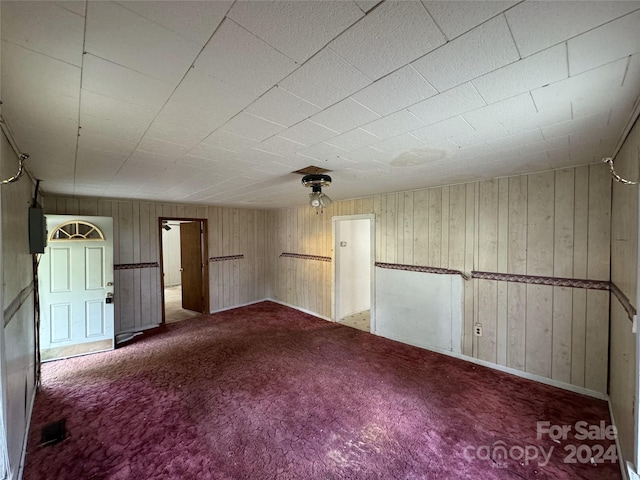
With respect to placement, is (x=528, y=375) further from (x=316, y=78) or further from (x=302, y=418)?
(x=316, y=78)

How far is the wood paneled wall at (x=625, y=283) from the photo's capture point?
4.97 ft

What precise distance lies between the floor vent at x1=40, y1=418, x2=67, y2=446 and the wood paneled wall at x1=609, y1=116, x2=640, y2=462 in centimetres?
390

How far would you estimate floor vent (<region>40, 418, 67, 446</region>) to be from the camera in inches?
80.4

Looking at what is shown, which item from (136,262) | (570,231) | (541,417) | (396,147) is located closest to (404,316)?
(541,417)

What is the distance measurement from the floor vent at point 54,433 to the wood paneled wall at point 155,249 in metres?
2.42

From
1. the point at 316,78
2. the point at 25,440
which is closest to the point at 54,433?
the point at 25,440

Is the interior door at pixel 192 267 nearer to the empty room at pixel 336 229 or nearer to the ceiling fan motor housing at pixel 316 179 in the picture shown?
the empty room at pixel 336 229

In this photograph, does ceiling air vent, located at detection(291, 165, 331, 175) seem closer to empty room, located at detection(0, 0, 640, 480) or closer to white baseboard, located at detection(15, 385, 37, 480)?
empty room, located at detection(0, 0, 640, 480)

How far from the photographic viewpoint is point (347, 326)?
4742 mm

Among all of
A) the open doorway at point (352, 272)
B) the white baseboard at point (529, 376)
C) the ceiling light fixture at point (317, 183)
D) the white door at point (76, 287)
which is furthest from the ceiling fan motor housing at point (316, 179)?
the white door at point (76, 287)

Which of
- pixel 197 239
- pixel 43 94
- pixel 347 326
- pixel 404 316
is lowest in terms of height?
pixel 347 326

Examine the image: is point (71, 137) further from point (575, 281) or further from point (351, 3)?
point (575, 281)

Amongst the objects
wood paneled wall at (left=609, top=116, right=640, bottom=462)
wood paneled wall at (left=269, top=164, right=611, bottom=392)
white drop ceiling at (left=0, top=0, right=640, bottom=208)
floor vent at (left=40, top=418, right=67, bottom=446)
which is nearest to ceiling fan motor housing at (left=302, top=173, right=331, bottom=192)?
white drop ceiling at (left=0, top=0, right=640, bottom=208)

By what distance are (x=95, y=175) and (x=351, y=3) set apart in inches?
124
